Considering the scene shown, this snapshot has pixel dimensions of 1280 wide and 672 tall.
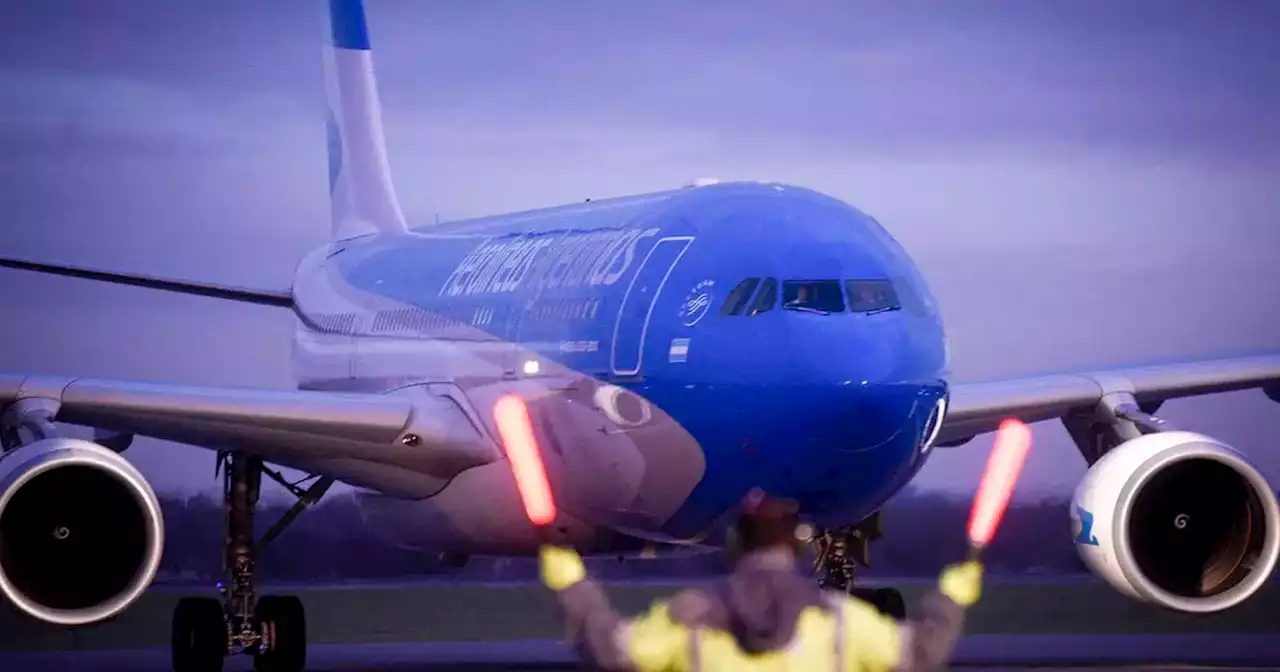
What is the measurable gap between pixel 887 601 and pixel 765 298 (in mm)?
6081

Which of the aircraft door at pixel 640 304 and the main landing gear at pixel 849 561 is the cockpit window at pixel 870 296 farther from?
the main landing gear at pixel 849 561

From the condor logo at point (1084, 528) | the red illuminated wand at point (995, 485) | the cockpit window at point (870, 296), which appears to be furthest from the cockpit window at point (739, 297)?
the red illuminated wand at point (995, 485)

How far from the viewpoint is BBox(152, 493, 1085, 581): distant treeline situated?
1132 inches

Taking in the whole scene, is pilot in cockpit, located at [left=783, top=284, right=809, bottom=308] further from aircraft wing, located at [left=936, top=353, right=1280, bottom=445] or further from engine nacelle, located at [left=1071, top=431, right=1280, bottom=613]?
aircraft wing, located at [left=936, top=353, right=1280, bottom=445]

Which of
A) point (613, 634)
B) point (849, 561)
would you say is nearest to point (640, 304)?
point (849, 561)

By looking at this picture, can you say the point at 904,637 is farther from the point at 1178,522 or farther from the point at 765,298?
the point at 1178,522

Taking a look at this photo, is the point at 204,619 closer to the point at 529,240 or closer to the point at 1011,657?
the point at 529,240

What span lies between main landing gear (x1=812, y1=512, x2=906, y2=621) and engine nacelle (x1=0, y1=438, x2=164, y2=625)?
555 cm

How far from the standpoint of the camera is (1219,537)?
16.1 meters

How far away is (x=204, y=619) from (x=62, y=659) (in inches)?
174

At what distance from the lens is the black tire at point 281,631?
1820 centimetres

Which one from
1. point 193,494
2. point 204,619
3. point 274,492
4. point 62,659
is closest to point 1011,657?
point 204,619

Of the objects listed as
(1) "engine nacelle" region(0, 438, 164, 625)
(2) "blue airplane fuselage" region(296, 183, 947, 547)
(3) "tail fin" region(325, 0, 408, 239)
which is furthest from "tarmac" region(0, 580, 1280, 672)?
(3) "tail fin" region(325, 0, 408, 239)

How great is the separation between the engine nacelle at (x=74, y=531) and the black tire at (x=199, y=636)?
1.99 m
